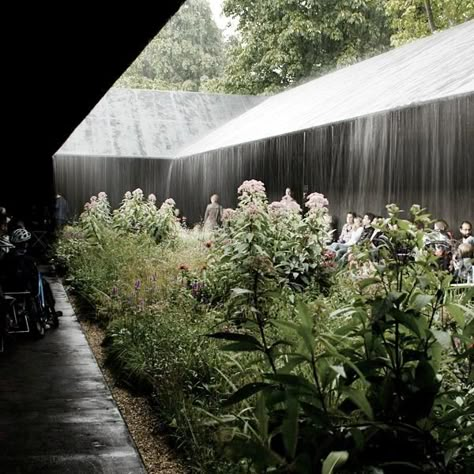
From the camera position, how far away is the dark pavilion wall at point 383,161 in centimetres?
1027

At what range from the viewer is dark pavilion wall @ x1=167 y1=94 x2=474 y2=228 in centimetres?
1027

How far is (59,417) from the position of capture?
5.00 meters

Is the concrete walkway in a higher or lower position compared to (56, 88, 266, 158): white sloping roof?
lower

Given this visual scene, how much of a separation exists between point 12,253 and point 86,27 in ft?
A: 14.7

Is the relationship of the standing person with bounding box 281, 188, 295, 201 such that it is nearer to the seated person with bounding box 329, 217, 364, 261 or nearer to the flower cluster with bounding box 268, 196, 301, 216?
the flower cluster with bounding box 268, 196, 301, 216

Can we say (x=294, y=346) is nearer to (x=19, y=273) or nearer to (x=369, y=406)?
(x=369, y=406)

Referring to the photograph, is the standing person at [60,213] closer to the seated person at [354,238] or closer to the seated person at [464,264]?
the seated person at [354,238]

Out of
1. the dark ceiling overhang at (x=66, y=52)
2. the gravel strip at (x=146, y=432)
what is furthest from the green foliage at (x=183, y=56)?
the gravel strip at (x=146, y=432)

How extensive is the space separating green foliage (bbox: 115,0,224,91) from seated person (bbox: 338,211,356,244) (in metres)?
34.6

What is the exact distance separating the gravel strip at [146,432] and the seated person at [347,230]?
6.81m

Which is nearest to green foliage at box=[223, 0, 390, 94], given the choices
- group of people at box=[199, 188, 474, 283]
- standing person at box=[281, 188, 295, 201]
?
standing person at box=[281, 188, 295, 201]

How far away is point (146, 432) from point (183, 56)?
150 ft

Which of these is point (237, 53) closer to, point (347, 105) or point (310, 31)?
point (310, 31)

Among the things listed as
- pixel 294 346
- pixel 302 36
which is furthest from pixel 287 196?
pixel 302 36
